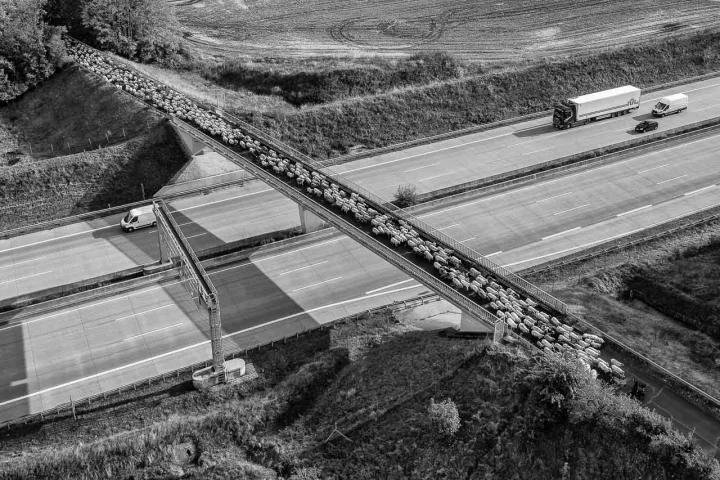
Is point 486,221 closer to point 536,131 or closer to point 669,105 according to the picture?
point 536,131

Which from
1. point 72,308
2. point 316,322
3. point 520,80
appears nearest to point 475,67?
point 520,80

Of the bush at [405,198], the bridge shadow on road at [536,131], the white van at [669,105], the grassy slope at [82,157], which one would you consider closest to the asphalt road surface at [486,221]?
the bush at [405,198]

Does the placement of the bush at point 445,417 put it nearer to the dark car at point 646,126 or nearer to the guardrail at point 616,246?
the guardrail at point 616,246

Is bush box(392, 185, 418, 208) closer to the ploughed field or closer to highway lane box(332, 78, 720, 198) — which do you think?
highway lane box(332, 78, 720, 198)

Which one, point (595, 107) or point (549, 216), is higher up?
point (595, 107)

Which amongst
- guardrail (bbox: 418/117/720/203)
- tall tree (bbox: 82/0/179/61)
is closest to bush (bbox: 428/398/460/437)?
guardrail (bbox: 418/117/720/203)

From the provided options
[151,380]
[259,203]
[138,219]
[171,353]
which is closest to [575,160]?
[259,203]
